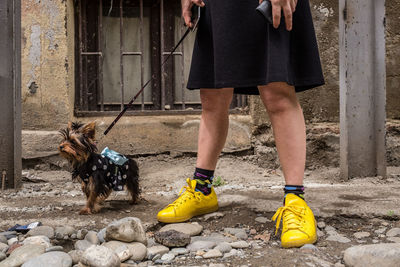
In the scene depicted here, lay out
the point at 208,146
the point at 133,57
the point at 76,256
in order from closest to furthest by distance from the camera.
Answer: the point at 76,256 → the point at 208,146 → the point at 133,57

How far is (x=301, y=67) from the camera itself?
2.15 metres

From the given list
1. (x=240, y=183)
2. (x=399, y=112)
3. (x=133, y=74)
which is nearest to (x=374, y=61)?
(x=399, y=112)

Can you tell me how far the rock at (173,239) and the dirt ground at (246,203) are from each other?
0.14m

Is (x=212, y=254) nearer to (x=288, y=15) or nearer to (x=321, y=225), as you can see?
(x=321, y=225)

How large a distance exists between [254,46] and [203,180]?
82 cm

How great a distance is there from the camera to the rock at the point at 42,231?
83.1 inches

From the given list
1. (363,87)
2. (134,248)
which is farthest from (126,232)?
(363,87)

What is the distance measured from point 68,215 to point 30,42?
2.33 meters

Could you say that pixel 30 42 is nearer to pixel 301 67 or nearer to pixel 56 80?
pixel 56 80

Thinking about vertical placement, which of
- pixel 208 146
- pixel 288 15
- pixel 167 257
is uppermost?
pixel 288 15

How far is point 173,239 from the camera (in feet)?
6.41

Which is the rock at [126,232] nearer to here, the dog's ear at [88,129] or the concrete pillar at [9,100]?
the dog's ear at [88,129]

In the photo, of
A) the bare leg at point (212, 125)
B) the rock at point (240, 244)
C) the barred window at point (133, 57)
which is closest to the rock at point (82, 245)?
the rock at point (240, 244)

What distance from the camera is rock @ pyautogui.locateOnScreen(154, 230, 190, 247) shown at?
1.95 metres
